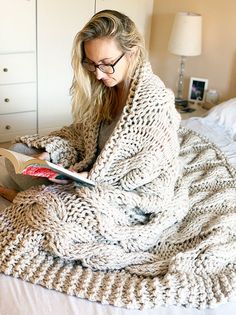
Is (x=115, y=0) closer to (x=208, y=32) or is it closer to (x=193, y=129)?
(x=208, y=32)

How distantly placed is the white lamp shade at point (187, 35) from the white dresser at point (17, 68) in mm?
936

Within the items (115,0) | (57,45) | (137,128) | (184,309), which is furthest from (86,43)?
(115,0)

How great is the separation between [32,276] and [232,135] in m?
1.46

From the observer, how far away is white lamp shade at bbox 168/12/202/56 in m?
2.99

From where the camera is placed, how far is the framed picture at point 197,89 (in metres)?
3.22

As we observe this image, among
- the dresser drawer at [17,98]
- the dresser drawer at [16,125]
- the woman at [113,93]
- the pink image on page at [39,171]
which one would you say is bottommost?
the dresser drawer at [16,125]

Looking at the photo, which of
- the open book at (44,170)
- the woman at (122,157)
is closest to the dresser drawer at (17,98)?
the woman at (122,157)

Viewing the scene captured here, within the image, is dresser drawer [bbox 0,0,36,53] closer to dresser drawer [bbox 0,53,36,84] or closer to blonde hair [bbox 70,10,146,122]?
dresser drawer [bbox 0,53,36,84]

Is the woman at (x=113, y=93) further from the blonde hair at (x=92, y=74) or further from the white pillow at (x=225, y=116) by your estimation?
the white pillow at (x=225, y=116)

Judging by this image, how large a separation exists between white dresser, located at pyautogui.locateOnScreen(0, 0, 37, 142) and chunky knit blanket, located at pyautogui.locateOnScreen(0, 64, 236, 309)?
1.68 meters

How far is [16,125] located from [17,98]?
0.64ft

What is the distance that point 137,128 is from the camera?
1.50m

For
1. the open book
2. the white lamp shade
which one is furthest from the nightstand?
the open book

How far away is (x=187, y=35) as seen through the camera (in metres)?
3.01
